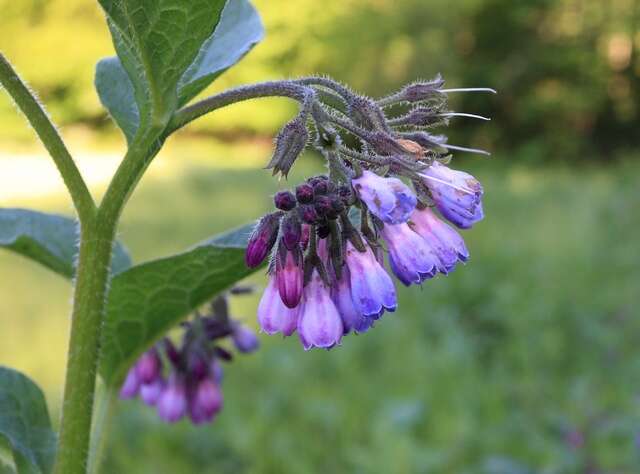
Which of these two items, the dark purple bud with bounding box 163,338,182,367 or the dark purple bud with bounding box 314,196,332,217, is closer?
the dark purple bud with bounding box 314,196,332,217

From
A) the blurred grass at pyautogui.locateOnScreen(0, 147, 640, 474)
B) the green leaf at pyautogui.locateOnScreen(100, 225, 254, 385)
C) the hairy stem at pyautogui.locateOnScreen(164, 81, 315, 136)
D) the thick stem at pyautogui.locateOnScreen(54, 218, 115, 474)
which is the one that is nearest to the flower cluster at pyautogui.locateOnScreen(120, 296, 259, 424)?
the green leaf at pyautogui.locateOnScreen(100, 225, 254, 385)

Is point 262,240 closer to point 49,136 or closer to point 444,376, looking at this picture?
point 49,136

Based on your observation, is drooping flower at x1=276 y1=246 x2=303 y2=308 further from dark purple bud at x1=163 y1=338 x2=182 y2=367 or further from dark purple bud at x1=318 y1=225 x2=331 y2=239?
dark purple bud at x1=163 y1=338 x2=182 y2=367

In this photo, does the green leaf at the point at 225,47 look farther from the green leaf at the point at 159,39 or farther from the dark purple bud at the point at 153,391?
the dark purple bud at the point at 153,391

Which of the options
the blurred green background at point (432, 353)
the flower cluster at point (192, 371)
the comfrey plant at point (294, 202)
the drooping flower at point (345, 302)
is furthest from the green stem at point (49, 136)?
the flower cluster at point (192, 371)

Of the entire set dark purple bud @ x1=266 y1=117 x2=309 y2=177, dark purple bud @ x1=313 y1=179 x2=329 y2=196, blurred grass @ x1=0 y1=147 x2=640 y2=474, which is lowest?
dark purple bud @ x1=313 y1=179 x2=329 y2=196

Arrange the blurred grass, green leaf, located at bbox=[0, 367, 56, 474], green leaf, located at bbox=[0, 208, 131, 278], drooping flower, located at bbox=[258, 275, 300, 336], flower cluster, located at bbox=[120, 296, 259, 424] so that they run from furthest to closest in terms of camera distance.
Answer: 1. the blurred grass
2. flower cluster, located at bbox=[120, 296, 259, 424]
3. green leaf, located at bbox=[0, 208, 131, 278]
4. green leaf, located at bbox=[0, 367, 56, 474]
5. drooping flower, located at bbox=[258, 275, 300, 336]
